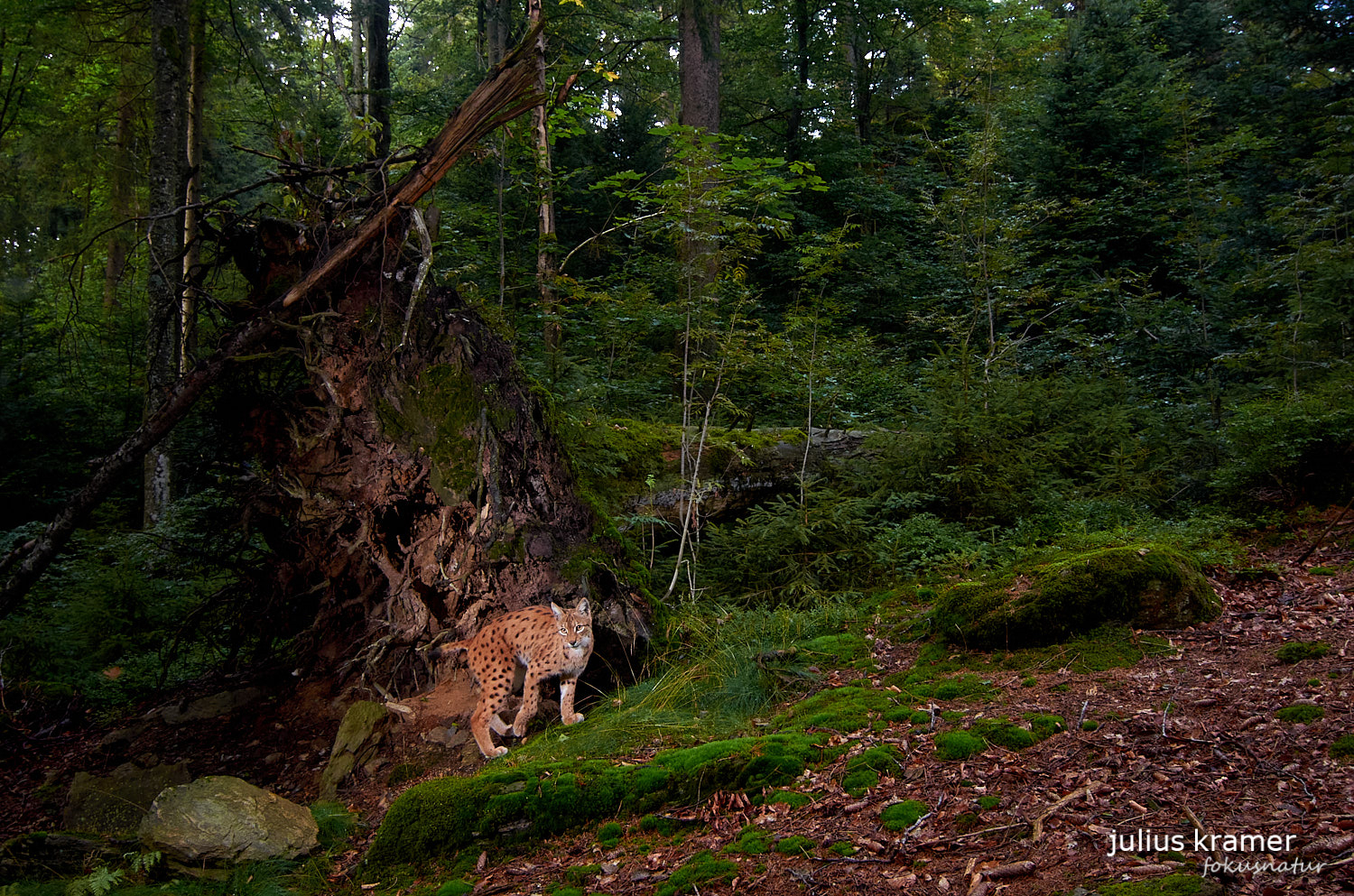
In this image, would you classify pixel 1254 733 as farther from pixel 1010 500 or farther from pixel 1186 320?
pixel 1186 320

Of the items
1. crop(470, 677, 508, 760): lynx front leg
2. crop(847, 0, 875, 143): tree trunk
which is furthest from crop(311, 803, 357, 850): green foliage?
crop(847, 0, 875, 143): tree trunk

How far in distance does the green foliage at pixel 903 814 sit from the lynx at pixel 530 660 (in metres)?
2.49

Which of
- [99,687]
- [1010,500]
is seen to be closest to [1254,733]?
[1010,500]

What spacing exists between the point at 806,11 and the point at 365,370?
1747 centimetres

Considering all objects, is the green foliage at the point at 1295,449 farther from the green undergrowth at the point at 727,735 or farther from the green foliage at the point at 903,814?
the green foliage at the point at 903,814

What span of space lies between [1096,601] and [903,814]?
267 cm

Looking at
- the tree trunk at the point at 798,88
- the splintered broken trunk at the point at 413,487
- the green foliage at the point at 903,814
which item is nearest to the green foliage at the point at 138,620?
the splintered broken trunk at the point at 413,487

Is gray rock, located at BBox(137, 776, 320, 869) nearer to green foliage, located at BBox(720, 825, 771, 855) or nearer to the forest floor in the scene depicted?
the forest floor

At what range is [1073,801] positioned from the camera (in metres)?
2.97

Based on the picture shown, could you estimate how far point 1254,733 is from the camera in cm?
325

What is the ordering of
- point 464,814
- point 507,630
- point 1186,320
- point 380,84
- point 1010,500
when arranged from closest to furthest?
point 464,814 < point 507,630 < point 1010,500 < point 1186,320 < point 380,84

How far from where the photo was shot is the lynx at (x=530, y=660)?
201 inches

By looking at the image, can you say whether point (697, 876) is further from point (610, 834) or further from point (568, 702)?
point (568, 702)

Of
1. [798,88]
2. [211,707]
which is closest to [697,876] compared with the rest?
[211,707]
